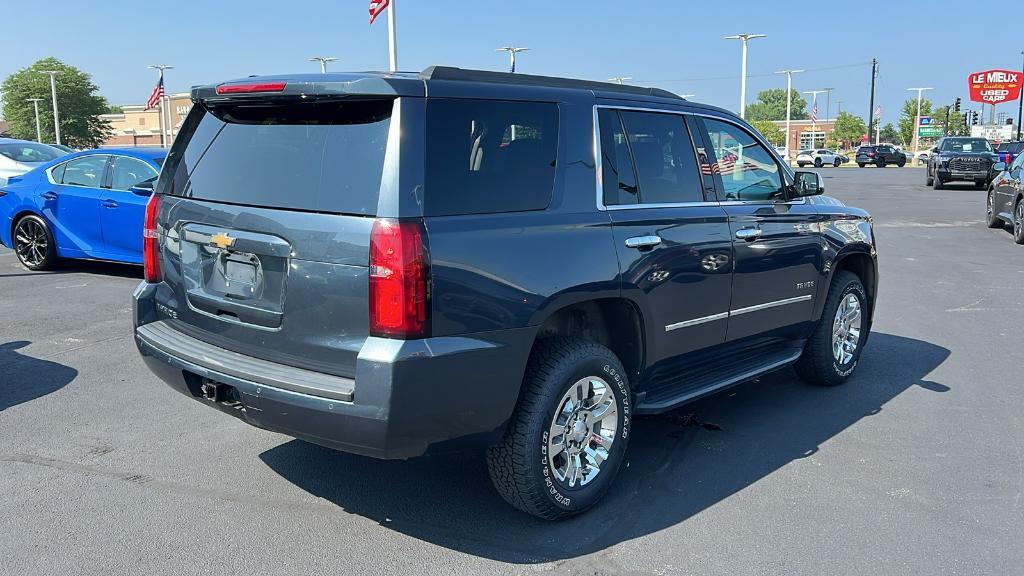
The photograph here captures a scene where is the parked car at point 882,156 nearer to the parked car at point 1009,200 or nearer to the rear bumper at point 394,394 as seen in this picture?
the parked car at point 1009,200

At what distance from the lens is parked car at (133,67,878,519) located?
335 cm

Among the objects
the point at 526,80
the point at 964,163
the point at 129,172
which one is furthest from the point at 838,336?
the point at 964,163

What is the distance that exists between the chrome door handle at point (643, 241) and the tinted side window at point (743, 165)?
2.96 ft

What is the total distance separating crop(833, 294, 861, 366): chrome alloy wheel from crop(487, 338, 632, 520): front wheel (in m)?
2.53

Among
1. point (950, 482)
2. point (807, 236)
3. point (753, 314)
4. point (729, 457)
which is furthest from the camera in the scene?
point (807, 236)

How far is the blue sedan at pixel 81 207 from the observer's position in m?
9.90

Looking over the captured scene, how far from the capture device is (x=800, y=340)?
5.80 meters

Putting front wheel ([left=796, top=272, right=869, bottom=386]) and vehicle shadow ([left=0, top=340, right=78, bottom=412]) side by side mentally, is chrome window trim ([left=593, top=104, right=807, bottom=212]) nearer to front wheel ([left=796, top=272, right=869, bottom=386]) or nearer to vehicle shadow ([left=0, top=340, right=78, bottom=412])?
front wheel ([left=796, top=272, right=869, bottom=386])

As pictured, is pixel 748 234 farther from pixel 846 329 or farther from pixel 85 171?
pixel 85 171

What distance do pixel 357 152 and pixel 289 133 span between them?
17.4 inches

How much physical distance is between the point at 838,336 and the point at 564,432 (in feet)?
9.91

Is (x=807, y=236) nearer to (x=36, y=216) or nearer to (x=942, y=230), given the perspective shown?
(x=36, y=216)

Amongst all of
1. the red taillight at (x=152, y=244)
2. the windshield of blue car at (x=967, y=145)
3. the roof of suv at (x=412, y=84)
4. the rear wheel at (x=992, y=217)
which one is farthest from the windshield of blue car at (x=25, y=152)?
the windshield of blue car at (x=967, y=145)

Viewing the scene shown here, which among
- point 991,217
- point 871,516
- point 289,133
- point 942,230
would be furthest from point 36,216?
point 991,217
